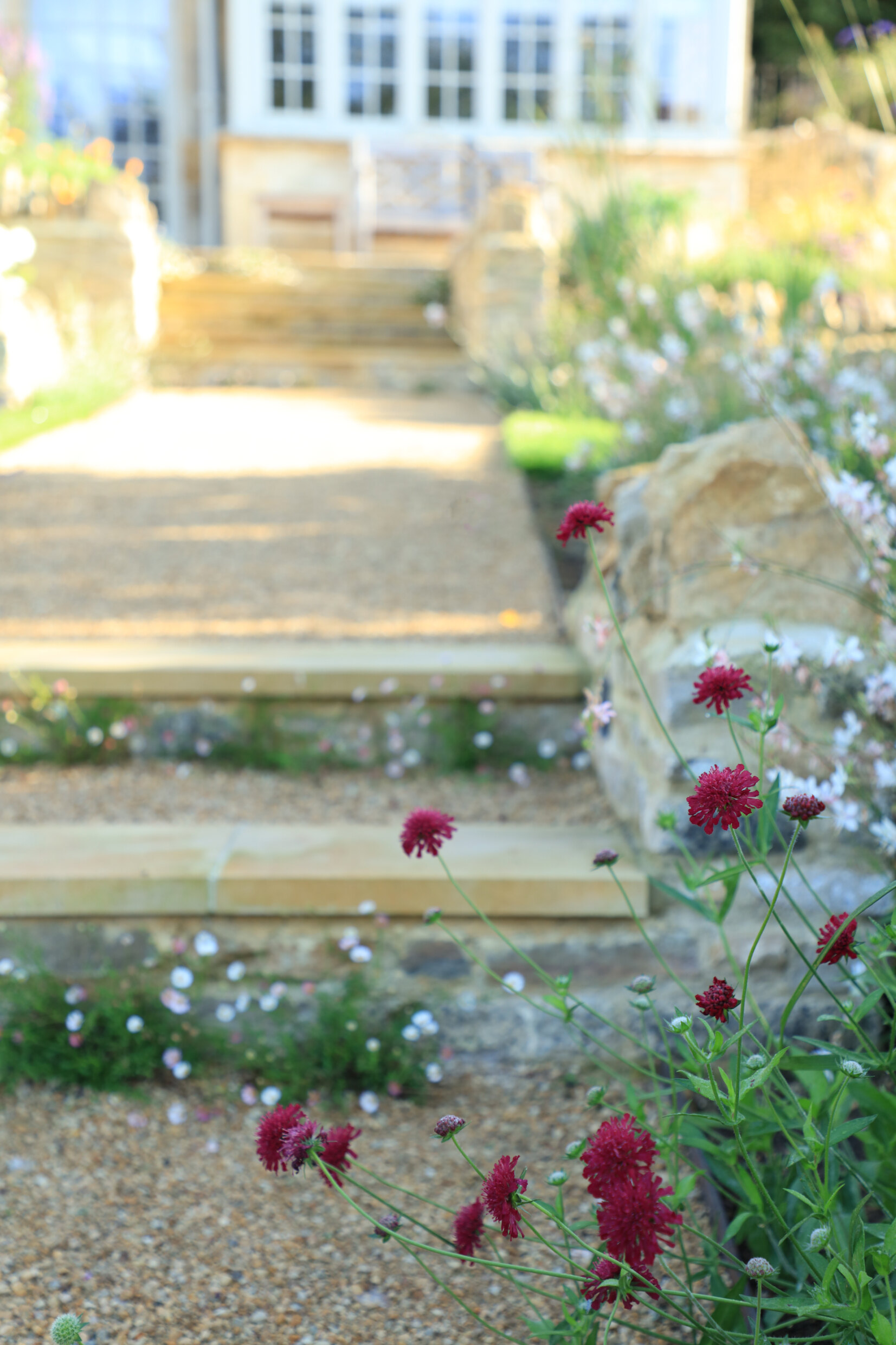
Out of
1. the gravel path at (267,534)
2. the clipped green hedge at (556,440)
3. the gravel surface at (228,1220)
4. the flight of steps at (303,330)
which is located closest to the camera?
the gravel surface at (228,1220)

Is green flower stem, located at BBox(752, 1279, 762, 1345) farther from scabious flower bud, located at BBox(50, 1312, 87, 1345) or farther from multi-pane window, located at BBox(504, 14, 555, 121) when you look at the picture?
multi-pane window, located at BBox(504, 14, 555, 121)

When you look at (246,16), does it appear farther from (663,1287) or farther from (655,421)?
(663,1287)

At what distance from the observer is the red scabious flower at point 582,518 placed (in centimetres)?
120

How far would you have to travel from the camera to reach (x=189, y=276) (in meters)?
8.67

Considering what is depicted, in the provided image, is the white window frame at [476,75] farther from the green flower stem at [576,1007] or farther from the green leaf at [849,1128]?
the green leaf at [849,1128]

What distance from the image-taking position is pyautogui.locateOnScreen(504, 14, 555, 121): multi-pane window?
12.0 metres

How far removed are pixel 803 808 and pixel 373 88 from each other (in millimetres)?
12871

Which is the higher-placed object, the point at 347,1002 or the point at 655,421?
the point at 655,421

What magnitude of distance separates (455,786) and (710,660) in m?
0.93

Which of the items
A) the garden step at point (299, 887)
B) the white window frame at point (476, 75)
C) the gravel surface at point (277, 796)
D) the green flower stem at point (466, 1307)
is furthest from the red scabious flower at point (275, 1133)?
the white window frame at point (476, 75)

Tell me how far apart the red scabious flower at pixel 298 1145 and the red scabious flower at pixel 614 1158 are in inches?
10.5

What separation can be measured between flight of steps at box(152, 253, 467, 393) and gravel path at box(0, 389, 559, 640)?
1.67m

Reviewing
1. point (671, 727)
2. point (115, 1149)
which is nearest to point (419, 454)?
point (671, 727)

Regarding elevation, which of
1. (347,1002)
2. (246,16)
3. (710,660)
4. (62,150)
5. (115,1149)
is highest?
(246,16)
